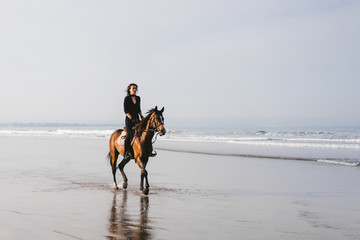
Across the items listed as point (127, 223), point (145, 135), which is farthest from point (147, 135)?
point (127, 223)

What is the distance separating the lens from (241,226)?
6.66 metres

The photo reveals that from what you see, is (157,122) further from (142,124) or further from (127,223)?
(127,223)

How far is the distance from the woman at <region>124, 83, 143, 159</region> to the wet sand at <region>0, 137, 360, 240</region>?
135 centimetres

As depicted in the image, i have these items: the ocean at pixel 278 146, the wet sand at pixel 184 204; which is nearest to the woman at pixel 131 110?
the wet sand at pixel 184 204

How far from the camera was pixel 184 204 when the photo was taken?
8.66 m

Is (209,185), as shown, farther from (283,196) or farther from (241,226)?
(241,226)

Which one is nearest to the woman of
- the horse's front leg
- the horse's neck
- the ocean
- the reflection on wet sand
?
the horse's neck

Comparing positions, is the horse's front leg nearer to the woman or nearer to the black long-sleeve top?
the woman

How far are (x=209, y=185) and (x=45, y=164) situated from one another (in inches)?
316

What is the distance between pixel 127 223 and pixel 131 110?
471 centimetres

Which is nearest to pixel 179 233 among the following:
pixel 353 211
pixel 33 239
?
pixel 33 239

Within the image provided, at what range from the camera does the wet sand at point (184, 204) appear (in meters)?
6.25

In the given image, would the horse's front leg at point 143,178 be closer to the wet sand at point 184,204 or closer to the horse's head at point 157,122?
the wet sand at point 184,204

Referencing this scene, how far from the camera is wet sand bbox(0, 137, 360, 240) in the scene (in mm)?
6254
